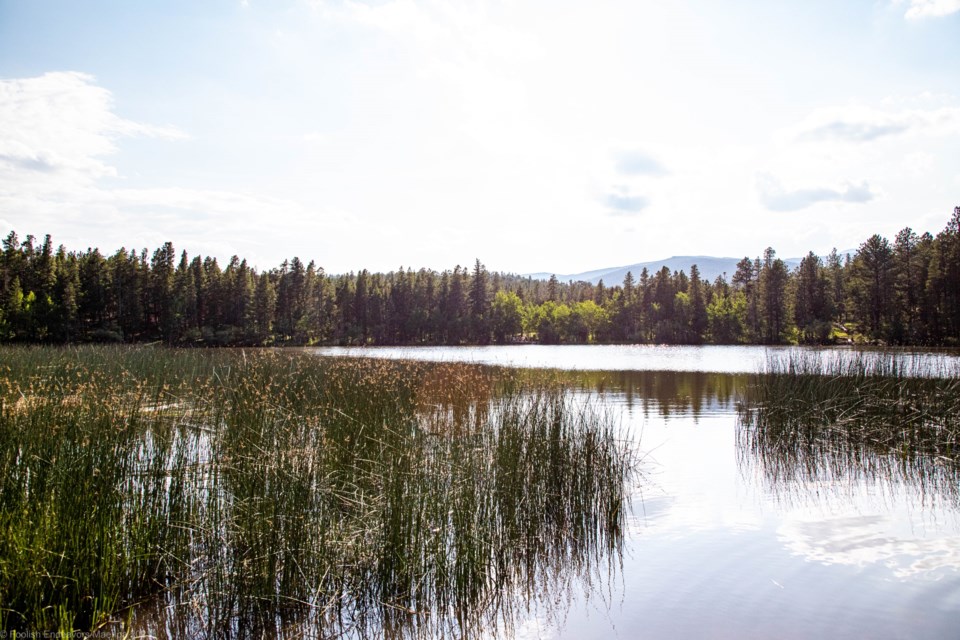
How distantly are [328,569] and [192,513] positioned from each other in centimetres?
163

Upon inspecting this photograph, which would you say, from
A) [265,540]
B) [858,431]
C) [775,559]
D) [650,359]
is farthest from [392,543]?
[650,359]

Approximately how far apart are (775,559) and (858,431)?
24.7 ft

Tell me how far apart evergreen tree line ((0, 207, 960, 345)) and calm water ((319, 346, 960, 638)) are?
5364 centimetres

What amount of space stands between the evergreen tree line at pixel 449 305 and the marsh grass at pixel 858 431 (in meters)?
48.8

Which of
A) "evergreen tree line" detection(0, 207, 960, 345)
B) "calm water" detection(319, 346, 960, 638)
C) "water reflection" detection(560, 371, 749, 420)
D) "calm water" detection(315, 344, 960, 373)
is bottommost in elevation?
"calm water" detection(319, 346, 960, 638)

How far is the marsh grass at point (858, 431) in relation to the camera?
1012 centimetres

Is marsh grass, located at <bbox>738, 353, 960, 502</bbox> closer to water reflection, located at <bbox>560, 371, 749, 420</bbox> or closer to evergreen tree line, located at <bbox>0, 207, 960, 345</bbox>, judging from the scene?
water reflection, located at <bbox>560, 371, 749, 420</bbox>

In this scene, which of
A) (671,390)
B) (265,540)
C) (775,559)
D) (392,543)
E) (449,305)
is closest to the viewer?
(265,540)

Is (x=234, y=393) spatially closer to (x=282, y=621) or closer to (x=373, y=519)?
(x=373, y=519)

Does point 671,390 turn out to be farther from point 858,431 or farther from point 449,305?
point 449,305

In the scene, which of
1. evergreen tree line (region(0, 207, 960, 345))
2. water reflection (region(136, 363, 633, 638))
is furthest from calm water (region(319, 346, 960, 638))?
evergreen tree line (region(0, 207, 960, 345))

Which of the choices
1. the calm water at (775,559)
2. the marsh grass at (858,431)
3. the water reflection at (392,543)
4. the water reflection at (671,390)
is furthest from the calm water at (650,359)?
the water reflection at (392,543)

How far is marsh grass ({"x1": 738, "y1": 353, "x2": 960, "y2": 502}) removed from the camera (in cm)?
1012

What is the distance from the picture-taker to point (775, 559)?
6.57 metres
